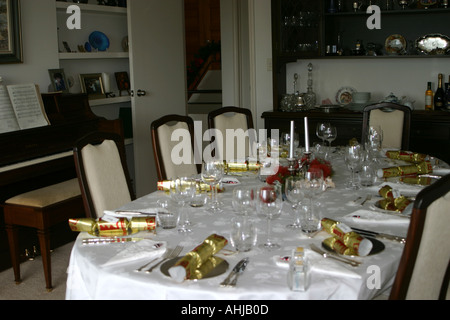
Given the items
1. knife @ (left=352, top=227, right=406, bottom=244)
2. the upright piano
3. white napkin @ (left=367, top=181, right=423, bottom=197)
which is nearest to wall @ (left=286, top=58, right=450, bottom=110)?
the upright piano

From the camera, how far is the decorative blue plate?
195 inches

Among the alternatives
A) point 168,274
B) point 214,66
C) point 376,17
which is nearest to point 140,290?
point 168,274

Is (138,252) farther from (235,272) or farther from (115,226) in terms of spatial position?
(235,272)

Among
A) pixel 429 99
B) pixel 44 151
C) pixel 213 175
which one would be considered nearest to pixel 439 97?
pixel 429 99

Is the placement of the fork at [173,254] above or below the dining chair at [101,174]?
below

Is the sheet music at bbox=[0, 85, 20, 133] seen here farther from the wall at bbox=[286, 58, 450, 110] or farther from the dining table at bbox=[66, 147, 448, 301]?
the wall at bbox=[286, 58, 450, 110]

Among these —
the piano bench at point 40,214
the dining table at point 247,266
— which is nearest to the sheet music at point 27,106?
the piano bench at point 40,214

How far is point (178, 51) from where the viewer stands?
5684 millimetres

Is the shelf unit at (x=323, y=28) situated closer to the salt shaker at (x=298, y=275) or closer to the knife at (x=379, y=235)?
the knife at (x=379, y=235)

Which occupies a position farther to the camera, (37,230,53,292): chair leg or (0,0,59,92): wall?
(0,0,59,92): wall

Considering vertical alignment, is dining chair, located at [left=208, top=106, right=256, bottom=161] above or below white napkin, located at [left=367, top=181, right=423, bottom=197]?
above

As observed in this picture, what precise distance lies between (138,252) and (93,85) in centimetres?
318

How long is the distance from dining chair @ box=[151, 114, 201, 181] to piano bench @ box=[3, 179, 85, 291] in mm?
687

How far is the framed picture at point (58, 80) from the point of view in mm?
4332
